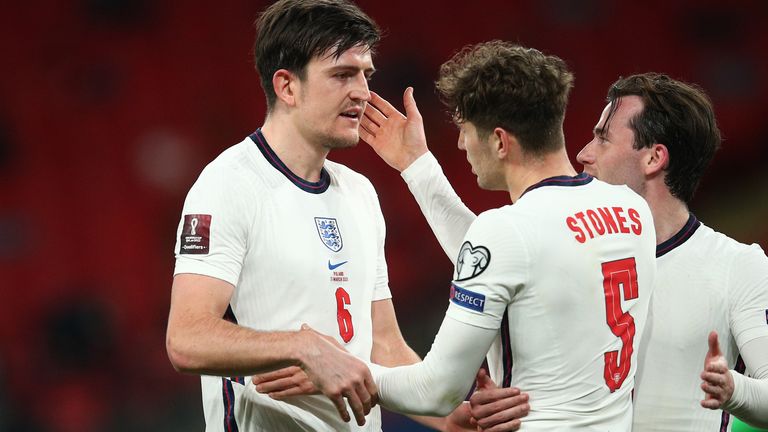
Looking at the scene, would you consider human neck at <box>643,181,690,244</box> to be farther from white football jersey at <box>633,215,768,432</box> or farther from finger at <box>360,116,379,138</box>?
finger at <box>360,116,379,138</box>

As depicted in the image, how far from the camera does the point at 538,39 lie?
770 centimetres

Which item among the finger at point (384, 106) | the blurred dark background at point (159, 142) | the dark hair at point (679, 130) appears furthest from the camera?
the blurred dark background at point (159, 142)

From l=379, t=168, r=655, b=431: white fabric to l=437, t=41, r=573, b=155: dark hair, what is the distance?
18 cm

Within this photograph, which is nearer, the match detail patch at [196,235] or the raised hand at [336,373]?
the raised hand at [336,373]

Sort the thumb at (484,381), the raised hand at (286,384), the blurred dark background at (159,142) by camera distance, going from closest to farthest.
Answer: the thumb at (484,381), the raised hand at (286,384), the blurred dark background at (159,142)

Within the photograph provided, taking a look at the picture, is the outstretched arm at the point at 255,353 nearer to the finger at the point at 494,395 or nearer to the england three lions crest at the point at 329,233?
the finger at the point at 494,395

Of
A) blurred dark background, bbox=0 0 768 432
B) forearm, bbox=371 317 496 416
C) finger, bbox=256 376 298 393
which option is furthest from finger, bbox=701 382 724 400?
blurred dark background, bbox=0 0 768 432

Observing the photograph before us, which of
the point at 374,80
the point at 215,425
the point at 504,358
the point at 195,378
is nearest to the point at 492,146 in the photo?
the point at 504,358

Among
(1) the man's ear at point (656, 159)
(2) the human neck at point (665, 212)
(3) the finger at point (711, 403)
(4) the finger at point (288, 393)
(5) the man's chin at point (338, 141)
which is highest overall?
(5) the man's chin at point (338, 141)

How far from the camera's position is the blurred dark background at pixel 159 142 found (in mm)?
6410

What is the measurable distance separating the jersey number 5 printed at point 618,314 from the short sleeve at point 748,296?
0.56m

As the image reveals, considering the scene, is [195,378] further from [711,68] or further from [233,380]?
[711,68]

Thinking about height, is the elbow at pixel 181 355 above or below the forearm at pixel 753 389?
above

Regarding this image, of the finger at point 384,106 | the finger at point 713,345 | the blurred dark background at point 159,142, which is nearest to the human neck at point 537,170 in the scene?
the finger at point 713,345
